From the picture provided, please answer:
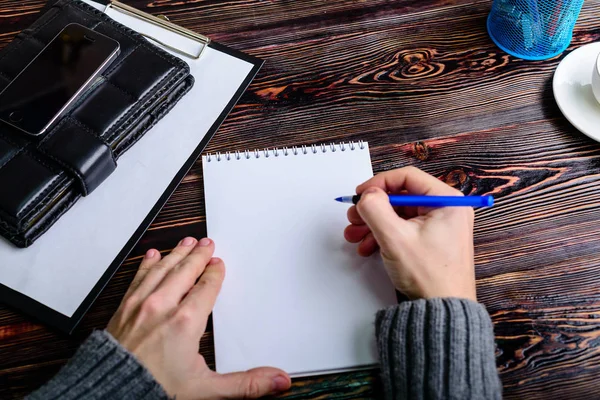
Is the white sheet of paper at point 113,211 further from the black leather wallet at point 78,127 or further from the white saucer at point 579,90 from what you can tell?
the white saucer at point 579,90

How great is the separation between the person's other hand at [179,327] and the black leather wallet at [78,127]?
0.49ft

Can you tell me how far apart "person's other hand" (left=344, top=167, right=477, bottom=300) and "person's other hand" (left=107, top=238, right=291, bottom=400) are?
19 cm

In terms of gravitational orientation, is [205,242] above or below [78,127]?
below

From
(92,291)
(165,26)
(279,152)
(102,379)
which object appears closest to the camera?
(102,379)

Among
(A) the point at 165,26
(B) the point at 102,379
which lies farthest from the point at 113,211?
(A) the point at 165,26

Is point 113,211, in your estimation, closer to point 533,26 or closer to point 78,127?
point 78,127

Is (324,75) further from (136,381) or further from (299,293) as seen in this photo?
(136,381)

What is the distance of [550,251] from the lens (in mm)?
716

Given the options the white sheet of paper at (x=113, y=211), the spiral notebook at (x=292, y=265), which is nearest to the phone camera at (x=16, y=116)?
the white sheet of paper at (x=113, y=211)

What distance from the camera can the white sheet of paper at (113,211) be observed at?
2.29ft

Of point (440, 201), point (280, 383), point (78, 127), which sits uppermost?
point (78, 127)

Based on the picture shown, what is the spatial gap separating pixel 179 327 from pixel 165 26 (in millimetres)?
521

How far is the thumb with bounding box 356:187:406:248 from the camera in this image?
0.65 m

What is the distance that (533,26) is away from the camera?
83 cm
